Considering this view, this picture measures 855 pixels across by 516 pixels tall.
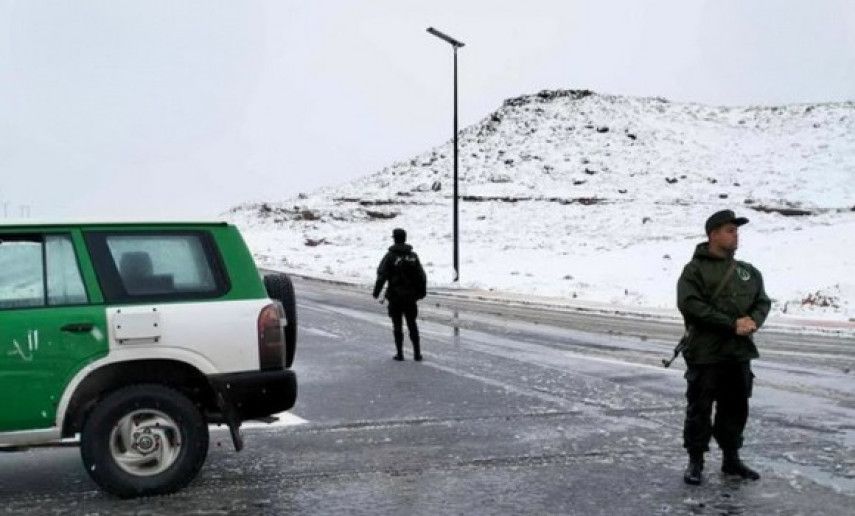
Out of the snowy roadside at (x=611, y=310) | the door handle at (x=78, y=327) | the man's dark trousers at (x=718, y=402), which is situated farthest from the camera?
the snowy roadside at (x=611, y=310)

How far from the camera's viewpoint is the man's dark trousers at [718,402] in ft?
19.1

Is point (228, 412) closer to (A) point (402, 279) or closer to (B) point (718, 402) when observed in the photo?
(B) point (718, 402)

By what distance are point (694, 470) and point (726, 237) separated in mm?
1565

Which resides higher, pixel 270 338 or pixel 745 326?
pixel 745 326

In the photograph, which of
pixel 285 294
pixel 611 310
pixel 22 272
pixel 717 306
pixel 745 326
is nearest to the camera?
pixel 22 272

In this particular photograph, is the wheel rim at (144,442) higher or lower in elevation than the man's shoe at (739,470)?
higher

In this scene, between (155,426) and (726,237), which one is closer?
(155,426)

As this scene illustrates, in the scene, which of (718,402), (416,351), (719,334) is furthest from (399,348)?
(719,334)

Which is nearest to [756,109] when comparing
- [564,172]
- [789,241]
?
[564,172]

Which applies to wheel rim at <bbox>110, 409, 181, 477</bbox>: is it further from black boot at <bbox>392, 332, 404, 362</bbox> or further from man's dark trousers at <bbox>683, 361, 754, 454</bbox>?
black boot at <bbox>392, 332, 404, 362</bbox>

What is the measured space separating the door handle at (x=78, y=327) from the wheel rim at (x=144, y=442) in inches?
23.5

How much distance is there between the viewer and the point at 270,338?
5777 mm

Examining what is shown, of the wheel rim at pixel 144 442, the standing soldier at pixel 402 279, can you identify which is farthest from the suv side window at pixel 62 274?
the standing soldier at pixel 402 279

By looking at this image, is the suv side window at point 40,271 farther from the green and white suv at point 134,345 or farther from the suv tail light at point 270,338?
the suv tail light at point 270,338
